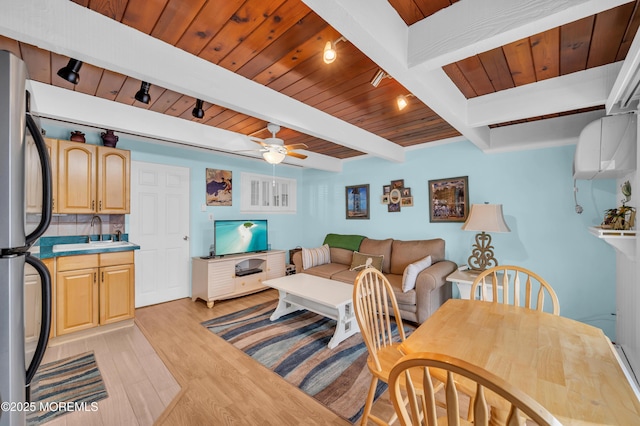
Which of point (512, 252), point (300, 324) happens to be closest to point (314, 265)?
point (300, 324)

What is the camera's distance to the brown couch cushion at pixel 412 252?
3.69 meters

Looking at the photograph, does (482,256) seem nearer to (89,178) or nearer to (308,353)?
(308,353)

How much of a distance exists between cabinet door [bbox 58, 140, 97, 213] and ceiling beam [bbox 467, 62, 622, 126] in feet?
13.3

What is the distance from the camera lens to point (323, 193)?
548cm

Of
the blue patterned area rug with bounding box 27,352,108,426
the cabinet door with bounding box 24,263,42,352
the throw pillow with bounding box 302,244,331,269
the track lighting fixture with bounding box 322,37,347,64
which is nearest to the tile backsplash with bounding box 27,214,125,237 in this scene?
the blue patterned area rug with bounding box 27,352,108,426

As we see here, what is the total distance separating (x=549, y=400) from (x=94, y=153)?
165 inches

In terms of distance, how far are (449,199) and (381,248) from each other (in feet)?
3.98

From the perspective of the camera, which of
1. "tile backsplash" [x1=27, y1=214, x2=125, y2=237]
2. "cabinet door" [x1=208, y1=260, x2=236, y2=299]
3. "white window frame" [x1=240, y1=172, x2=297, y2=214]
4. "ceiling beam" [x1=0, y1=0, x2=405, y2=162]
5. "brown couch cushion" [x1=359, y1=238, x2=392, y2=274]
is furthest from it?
"white window frame" [x1=240, y1=172, x2=297, y2=214]

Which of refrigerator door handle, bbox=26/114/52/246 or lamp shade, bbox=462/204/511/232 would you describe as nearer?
refrigerator door handle, bbox=26/114/52/246

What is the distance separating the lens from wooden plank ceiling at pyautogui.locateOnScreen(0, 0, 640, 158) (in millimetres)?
1396

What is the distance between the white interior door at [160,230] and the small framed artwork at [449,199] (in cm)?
378

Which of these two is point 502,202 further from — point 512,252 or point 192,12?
point 192,12

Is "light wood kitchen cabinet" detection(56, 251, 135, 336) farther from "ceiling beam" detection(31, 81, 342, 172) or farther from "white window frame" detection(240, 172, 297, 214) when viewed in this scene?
"white window frame" detection(240, 172, 297, 214)

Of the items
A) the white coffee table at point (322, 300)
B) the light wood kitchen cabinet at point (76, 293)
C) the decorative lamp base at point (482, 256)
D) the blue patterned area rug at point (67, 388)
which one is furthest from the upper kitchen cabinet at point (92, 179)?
the decorative lamp base at point (482, 256)
